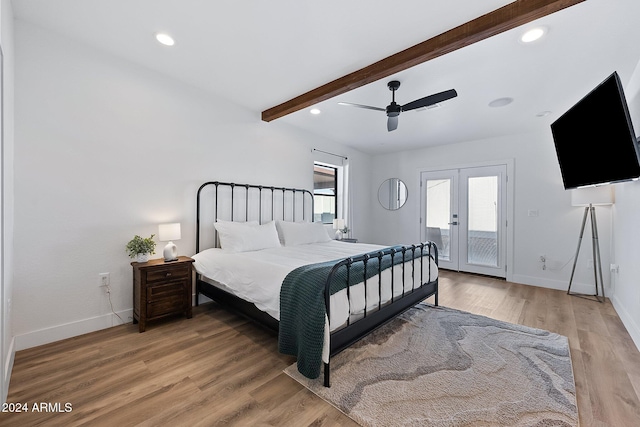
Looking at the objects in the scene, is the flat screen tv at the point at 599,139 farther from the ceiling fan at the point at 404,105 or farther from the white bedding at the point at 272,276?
the white bedding at the point at 272,276

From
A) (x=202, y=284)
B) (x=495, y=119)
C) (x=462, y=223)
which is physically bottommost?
(x=202, y=284)

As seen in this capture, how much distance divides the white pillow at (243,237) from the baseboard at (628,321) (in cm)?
376

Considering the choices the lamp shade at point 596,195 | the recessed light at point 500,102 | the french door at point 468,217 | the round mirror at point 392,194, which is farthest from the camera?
the round mirror at point 392,194

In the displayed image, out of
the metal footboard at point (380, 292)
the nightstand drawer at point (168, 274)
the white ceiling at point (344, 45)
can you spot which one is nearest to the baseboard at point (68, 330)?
the nightstand drawer at point (168, 274)

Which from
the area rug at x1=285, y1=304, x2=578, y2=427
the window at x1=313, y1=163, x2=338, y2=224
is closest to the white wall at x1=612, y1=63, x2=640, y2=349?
the area rug at x1=285, y1=304, x2=578, y2=427

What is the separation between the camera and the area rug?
161 cm

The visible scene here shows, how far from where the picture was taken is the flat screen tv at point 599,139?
2.16 metres

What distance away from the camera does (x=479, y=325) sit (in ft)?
9.37

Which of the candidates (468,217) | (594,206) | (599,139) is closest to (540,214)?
(594,206)

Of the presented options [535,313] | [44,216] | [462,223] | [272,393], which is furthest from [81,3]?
[462,223]

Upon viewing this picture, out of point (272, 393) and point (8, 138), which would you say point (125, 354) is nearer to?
point (272, 393)

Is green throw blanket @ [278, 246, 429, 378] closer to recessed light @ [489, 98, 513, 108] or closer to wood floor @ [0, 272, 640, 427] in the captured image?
wood floor @ [0, 272, 640, 427]

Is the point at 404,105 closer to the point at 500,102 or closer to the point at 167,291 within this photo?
the point at 500,102

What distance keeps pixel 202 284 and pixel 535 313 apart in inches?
159
